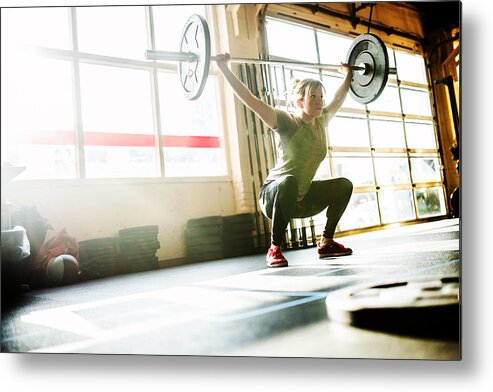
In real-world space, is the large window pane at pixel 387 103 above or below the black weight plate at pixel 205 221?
above

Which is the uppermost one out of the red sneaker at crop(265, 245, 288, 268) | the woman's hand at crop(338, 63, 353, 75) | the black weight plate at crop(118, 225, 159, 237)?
the woman's hand at crop(338, 63, 353, 75)

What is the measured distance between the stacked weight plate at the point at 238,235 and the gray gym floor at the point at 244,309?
3cm

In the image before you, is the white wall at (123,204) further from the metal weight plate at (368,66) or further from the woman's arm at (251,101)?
the metal weight plate at (368,66)

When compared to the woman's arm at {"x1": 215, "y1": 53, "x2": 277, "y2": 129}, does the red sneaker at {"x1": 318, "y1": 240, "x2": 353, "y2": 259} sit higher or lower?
lower

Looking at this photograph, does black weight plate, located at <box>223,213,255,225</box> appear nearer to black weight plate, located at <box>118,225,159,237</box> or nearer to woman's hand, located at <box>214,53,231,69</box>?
black weight plate, located at <box>118,225,159,237</box>

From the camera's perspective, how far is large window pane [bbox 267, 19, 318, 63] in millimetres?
1708

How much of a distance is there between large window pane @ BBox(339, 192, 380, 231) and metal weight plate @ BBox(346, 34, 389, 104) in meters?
0.40

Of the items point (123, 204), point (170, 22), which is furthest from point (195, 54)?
point (123, 204)

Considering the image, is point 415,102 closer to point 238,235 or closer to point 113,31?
point 238,235

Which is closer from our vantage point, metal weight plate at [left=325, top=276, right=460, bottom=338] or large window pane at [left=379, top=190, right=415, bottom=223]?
metal weight plate at [left=325, top=276, right=460, bottom=338]

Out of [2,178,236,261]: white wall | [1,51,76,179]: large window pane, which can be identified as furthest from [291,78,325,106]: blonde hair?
[1,51,76,179]: large window pane

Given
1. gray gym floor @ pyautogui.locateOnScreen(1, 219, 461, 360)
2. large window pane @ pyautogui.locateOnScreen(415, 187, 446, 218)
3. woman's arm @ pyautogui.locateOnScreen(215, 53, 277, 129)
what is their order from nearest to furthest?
gray gym floor @ pyautogui.locateOnScreen(1, 219, 461, 360) < large window pane @ pyautogui.locateOnScreen(415, 187, 446, 218) < woman's arm @ pyautogui.locateOnScreen(215, 53, 277, 129)

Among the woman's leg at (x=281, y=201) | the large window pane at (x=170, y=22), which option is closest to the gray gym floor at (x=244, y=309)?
the woman's leg at (x=281, y=201)

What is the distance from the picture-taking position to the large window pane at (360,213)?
1.62 metres
